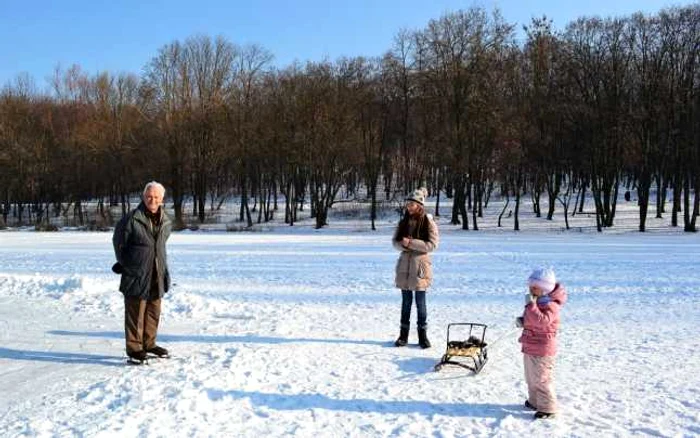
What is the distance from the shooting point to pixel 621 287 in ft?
45.4

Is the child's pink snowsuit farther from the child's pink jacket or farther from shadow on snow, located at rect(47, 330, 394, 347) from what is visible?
shadow on snow, located at rect(47, 330, 394, 347)

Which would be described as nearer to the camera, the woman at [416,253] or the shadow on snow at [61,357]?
the shadow on snow at [61,357]

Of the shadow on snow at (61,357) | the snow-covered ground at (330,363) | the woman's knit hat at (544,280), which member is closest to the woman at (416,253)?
the snow-covered ground at (330,363)

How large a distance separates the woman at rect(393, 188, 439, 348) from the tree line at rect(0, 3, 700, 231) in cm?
3055

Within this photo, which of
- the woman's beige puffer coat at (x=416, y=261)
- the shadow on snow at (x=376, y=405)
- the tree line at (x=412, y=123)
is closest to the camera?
the shadow on snow at (x=376, y=405)

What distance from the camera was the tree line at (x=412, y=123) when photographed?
36.9m

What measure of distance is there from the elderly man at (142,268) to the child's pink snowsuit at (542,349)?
174 inches

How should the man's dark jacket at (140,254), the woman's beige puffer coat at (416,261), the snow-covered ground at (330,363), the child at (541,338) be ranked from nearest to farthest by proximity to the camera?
the snow-covered ground at (330,363), the child at (541,338), the man's dark jacket at (140,254), the woman's beige puffer coat at (416,261)

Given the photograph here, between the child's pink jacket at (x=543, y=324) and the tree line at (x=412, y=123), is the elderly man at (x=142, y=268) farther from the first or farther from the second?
the tree line at (x=412, y=123)

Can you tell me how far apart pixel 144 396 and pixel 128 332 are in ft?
4.63

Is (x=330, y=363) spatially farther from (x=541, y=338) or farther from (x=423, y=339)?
(x=541, y=338)

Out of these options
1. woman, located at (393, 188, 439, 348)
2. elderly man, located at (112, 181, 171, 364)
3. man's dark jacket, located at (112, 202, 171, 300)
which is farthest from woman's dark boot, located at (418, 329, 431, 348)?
man's dark jacket, located at (112, 202, 171, 300)

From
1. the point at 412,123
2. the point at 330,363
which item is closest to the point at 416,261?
the point at 330,363

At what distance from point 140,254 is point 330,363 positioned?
2671 mm
